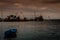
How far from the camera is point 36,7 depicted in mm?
2045

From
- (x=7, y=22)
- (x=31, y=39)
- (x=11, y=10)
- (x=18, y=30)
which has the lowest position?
(x=31, y=39)

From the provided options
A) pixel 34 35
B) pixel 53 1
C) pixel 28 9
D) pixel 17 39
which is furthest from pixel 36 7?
pixel 17 39

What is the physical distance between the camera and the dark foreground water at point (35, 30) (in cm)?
199

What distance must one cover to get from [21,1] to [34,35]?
526 mm

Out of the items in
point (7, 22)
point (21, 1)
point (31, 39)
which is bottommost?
point (31, 39)

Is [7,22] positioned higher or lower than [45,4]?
lower

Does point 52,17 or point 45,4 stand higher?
point 45,4

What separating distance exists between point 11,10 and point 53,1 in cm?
61

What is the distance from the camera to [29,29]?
203 centimetres

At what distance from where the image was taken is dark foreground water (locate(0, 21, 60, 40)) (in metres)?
1.99

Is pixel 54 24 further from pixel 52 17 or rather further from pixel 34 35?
pixel 34 35

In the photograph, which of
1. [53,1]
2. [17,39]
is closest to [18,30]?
[17,39]

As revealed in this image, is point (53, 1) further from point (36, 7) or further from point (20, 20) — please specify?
point (20, 20)

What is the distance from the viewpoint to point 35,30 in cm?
205
